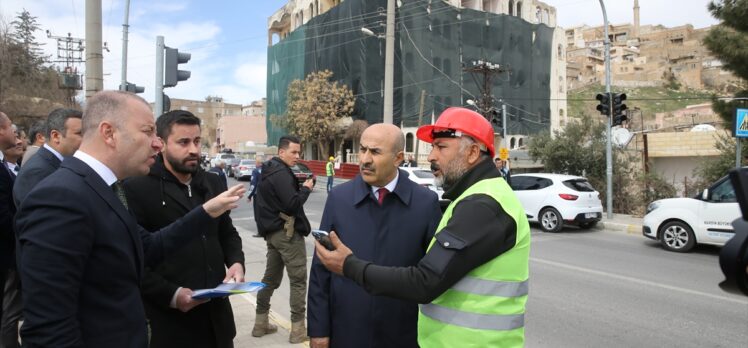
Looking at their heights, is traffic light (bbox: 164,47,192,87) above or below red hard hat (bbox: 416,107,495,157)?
above

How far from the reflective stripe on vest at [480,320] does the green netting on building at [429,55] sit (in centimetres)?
3460

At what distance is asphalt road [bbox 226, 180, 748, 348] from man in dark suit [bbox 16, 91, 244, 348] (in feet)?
13.1

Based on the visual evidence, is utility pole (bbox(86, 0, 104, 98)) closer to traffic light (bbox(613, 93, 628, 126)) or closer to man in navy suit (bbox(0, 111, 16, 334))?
man in navy suit (bbox(0, 111, 16, 334))

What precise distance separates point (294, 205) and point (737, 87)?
52.3 feet

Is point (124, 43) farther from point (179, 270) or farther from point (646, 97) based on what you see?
point (646, 97)

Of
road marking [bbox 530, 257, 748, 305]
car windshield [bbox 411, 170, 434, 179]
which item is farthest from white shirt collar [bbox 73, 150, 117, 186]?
car windshield [bbox 411, 170, 434, 179]

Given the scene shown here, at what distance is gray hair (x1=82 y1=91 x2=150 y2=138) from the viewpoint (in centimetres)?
185

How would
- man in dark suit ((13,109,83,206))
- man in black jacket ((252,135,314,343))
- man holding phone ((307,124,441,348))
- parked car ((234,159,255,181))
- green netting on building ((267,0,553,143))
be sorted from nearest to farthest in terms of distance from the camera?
man holding phone ((307,124,441,348))
man in dark suit ((13,109,83,206))
man in black jacket ((252,135,314,343))
parked car ((234,159,255,181))
green netting on building ((267,0,553,143))

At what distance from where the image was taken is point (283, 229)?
4.77 m

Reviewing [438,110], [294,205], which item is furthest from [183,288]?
[438,110]

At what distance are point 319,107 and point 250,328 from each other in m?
34.1

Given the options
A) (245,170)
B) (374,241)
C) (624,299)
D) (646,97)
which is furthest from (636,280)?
(646,97)

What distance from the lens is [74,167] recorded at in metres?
1.74

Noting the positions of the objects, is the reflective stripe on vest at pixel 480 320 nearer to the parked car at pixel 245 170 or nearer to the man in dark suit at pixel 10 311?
the man in dark suit at pixel 10 311
